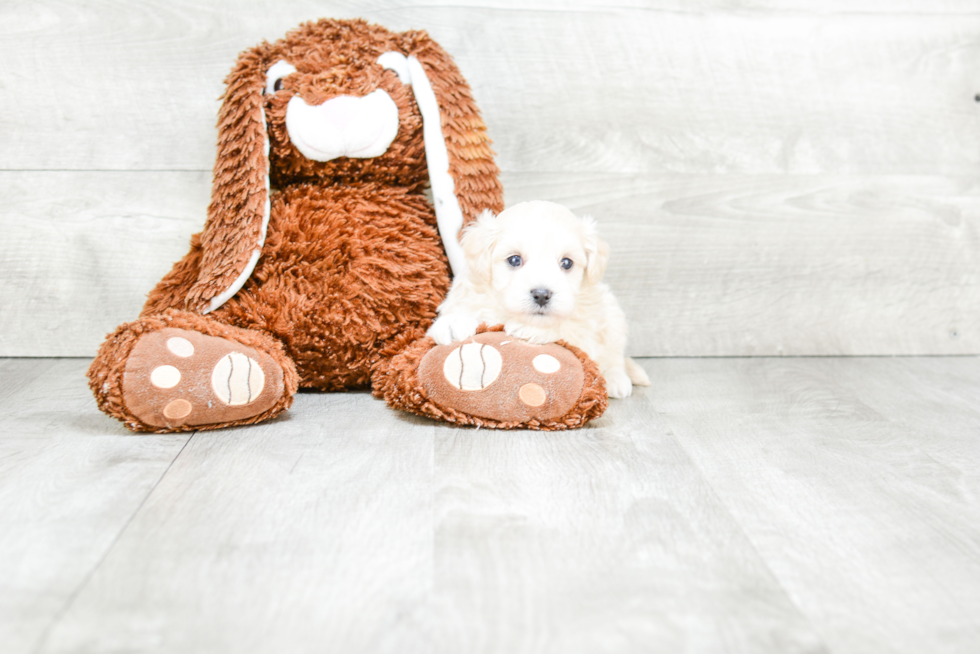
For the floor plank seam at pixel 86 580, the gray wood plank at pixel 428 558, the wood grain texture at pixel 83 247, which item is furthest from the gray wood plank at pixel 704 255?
the floor plank seam at pixel 86 580

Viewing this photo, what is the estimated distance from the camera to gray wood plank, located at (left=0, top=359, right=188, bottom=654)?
693 mm

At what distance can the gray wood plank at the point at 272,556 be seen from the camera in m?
0.65

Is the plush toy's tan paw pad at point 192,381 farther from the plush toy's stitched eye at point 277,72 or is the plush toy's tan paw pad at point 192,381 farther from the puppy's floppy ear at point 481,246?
the plush toy's stitched eye at point 277,72

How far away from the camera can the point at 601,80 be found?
5.13 ft

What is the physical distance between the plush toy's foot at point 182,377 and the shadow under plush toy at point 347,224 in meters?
0.01

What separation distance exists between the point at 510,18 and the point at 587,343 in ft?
2.35

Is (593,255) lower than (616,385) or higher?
higher

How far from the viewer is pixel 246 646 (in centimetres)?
63

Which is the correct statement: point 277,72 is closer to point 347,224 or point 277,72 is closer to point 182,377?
point 347,224

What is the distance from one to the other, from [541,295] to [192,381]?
1.69ft

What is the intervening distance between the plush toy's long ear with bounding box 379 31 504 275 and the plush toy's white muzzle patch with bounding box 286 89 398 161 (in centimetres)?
7

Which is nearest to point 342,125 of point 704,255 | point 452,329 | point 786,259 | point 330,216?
point 330,216

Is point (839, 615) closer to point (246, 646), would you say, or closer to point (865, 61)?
point (246, 646)

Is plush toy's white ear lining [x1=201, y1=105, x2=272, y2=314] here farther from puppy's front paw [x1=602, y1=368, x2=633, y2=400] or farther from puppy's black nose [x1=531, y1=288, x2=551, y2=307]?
puppy's front paw [x1=602, y1=368, x2=633, y2=400]
